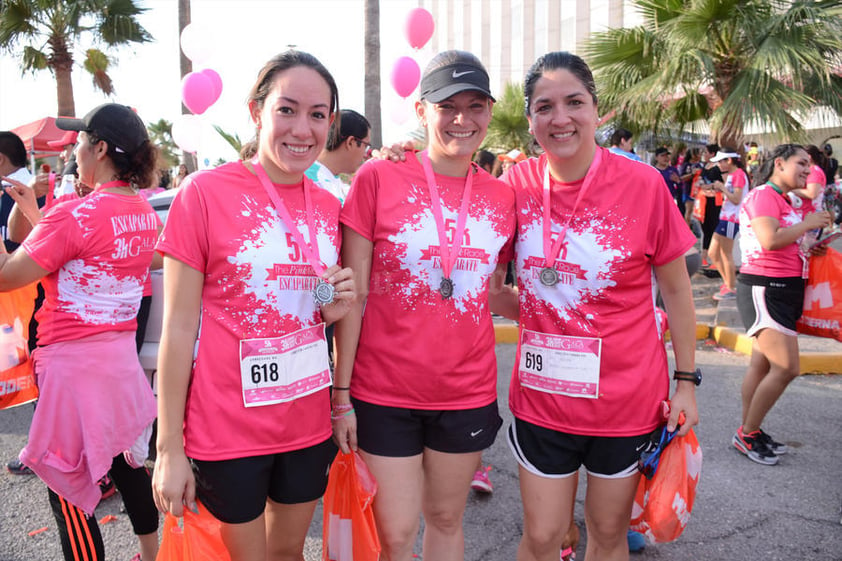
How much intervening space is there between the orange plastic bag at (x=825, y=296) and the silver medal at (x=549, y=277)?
272 centimetres

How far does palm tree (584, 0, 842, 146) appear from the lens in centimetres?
832

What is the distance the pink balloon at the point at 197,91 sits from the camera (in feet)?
26.6

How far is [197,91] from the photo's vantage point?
26.6 ft

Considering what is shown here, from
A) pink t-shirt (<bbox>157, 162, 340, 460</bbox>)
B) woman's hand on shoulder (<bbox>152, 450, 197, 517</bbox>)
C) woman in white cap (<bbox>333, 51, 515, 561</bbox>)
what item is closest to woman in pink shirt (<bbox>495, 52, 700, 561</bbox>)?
woman in white cap (<bbox>333, 51, 515, 561</bbox>)

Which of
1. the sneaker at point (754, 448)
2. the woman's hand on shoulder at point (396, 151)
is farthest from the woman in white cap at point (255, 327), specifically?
the sneaker at point (754, 448)

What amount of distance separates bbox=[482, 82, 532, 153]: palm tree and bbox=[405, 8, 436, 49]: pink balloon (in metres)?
12.8

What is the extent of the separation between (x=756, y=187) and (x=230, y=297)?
381cm

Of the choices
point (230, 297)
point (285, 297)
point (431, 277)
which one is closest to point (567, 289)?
point (431, 277)

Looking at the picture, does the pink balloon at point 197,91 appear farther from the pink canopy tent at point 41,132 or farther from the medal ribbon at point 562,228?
the pink canopy tent at point 41,132

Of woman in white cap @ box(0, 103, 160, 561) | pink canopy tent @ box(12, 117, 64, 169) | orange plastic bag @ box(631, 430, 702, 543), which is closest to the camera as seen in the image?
orange plastic bag @ box(631, 430, 702, 543)

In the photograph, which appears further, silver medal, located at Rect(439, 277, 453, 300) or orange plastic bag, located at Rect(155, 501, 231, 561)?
silver medal, located at Rect(439, 277, 453, 300)

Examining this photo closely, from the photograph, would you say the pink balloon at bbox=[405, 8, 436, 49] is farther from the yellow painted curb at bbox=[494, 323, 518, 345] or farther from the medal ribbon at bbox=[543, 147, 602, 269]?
the medal ribbon at bbox=[543, 147, 602, 269]

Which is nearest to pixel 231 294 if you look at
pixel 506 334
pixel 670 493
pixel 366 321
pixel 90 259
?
pixel 366 321

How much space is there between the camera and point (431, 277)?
2.10m
